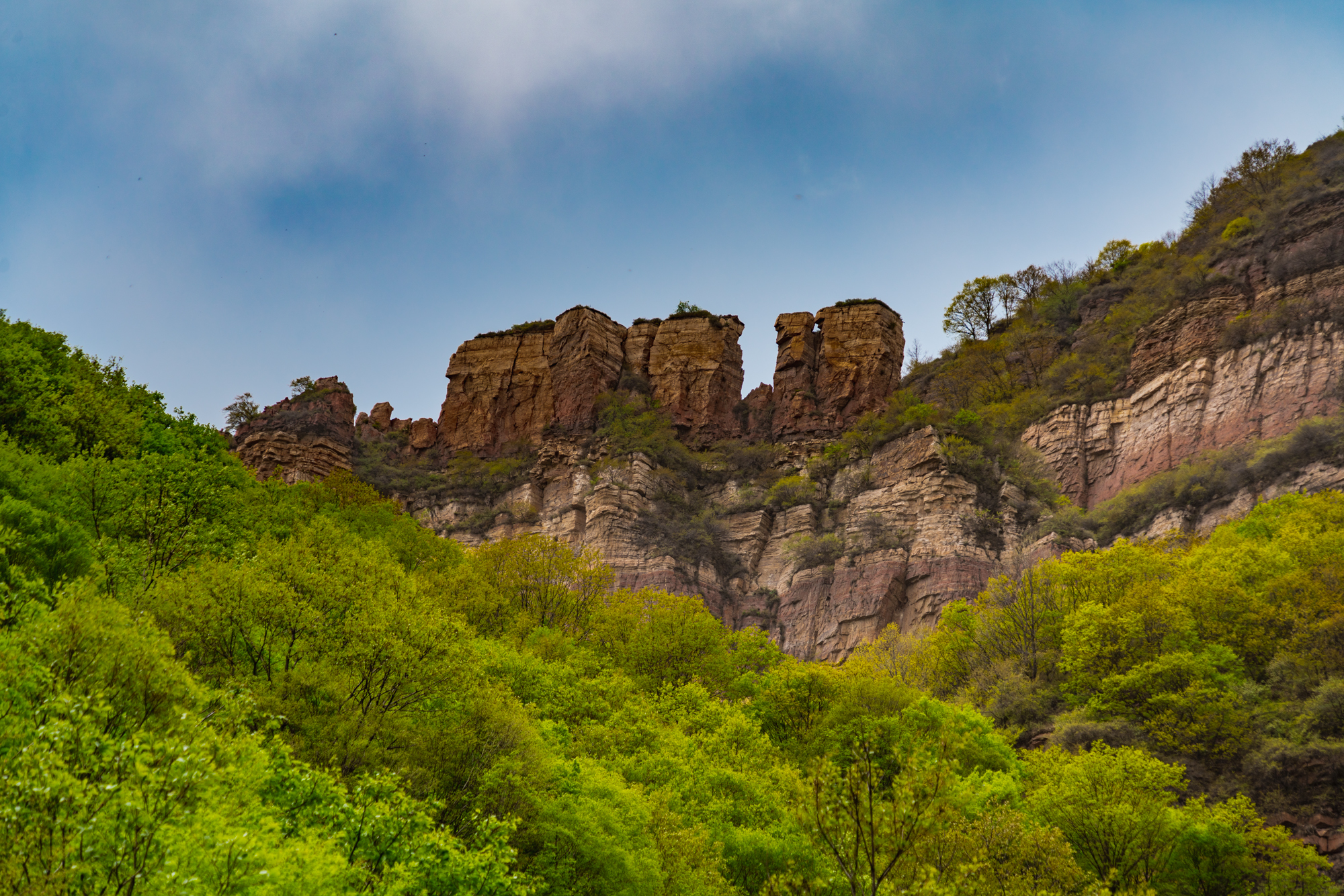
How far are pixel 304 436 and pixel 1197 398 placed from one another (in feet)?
244

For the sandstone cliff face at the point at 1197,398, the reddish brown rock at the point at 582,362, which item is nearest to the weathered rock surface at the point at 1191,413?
the sandstone cliff face at the point at 1197,398

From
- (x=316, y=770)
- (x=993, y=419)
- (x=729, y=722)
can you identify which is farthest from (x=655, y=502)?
(x=316, y=770)

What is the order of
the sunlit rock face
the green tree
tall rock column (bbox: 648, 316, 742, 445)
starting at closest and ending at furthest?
the green tree → the sunlit rock face → tall rock column (bbox: 648, 316, 742, 445)

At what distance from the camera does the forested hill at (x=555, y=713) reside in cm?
1526

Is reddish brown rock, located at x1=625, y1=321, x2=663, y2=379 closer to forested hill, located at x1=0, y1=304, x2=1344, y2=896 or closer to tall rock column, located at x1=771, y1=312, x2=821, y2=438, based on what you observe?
tall rock column, located at x1=771, y1=312, x2=821, y2=438

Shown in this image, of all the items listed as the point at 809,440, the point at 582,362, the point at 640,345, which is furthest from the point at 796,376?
the point at 582,362

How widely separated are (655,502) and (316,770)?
60.1 meters

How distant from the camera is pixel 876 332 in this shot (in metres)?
92.6

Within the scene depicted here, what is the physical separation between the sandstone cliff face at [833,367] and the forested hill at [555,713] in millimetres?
38054

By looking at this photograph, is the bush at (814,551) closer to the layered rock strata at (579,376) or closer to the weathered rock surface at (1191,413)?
the weathered rock surface at (1191,413)

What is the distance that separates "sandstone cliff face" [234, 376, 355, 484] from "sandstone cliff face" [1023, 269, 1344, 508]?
6006cm

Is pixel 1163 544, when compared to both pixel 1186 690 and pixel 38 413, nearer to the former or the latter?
pixel 1186 690

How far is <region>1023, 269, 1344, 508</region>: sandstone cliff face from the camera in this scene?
58.9 m

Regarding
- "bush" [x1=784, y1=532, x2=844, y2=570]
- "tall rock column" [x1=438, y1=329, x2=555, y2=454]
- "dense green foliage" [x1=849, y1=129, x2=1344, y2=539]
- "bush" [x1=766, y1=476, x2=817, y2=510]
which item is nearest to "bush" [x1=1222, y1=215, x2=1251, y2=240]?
"dense green foliage" [x1=849, y1=129, x2=1344, y2=539]
